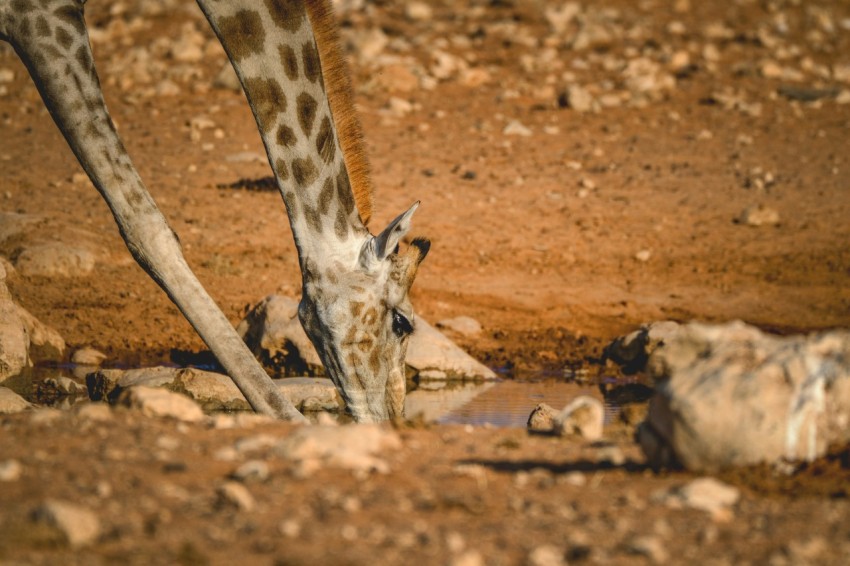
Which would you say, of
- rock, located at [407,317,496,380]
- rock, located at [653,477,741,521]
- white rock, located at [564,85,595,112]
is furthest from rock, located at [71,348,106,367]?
white rock, located at [564,85,595,112]

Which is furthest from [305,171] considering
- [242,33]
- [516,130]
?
[516,130]

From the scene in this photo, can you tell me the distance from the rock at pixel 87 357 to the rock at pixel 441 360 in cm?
190

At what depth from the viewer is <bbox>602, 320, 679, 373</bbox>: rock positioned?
23.9 feet

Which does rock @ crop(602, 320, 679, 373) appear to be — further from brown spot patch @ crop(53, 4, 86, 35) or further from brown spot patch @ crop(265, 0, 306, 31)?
brown spot patch @ crop(53, 4, 86, 35)

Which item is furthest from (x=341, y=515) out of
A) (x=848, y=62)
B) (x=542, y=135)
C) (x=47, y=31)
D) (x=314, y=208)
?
(x=848, y=62)

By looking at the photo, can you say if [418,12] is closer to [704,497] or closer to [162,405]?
[162,405]

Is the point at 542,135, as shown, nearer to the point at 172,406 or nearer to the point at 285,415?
the point at 285,415

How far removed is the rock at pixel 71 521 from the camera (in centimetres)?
273

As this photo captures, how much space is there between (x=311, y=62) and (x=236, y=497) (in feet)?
9.07

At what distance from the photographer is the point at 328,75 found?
5.36m

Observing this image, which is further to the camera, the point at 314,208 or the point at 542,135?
the point at 542,135

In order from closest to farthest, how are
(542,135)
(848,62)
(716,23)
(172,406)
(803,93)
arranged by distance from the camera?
(172,406), (542,135), (803,93), (848,62), (716,23)

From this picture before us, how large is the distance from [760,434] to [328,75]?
281cm

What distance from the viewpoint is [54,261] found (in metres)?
8.33
